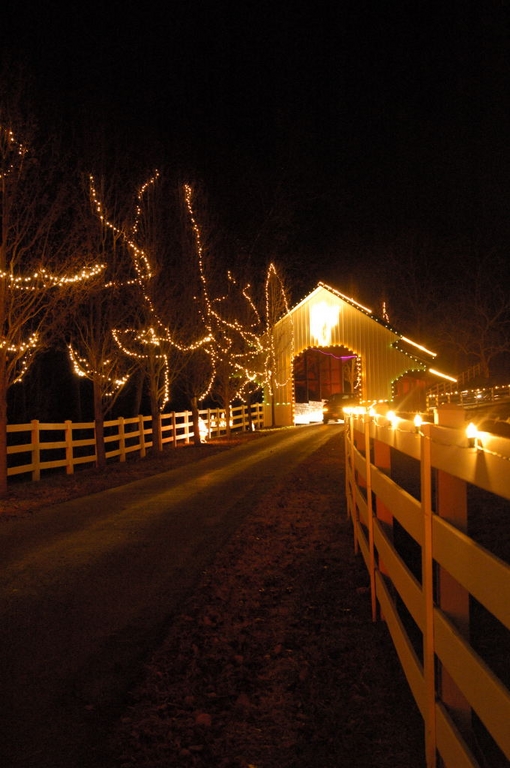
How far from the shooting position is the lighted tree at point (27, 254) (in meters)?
14.0

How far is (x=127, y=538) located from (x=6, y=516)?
3.48 metres

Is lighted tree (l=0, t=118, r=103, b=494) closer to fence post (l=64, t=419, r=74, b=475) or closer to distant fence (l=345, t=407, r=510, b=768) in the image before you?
fence post (l=64, t=419, r=74, b=475)

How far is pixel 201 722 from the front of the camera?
4.01 meters

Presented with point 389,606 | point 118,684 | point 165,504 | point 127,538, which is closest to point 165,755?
point 118,684

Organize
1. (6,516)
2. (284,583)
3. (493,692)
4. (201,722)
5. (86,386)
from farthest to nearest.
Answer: (86,386), (6,516), (284,583), (201,722), (493,692)

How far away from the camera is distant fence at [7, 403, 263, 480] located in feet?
55.6

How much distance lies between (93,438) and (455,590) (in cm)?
2473

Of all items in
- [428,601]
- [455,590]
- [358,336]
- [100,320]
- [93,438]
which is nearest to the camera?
[455,590]

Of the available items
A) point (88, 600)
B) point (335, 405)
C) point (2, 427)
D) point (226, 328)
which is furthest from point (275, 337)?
point (88, 600)

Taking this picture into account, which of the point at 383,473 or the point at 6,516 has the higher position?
the point at 383,473

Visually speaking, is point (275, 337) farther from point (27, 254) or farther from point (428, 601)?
point (428, 601)

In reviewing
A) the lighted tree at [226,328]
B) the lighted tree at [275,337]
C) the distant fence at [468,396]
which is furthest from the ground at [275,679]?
the lighted tree at [275,337]

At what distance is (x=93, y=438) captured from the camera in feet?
87.2

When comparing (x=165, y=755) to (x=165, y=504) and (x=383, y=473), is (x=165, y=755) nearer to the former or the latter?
(x=383, y=473)
